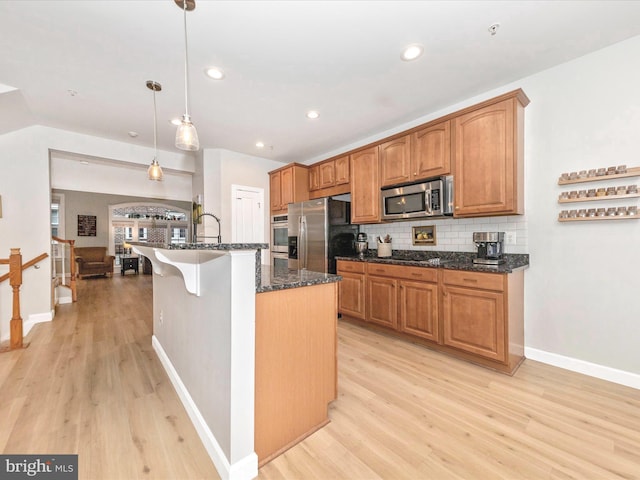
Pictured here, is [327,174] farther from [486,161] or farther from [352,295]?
[486,161]

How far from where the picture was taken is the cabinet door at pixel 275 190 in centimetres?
486

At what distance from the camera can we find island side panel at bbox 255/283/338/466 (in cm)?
136

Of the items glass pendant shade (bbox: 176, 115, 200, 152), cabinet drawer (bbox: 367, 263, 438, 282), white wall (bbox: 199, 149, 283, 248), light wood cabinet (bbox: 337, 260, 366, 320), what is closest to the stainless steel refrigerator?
light wood cabinet (bbox: 337, 260, 366, 320)

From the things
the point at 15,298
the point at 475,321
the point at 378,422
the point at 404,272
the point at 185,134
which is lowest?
the point at 378,422

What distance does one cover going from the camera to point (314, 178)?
4.53 metres

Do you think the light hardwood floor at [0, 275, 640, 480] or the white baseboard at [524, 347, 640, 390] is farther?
the white baseboard at [524, 347, 640, 390]

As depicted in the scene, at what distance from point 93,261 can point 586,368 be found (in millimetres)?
10356

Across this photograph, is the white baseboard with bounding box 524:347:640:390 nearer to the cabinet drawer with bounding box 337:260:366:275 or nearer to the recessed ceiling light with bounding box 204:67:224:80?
the cabinet drawer with bounding box 337:260:366:275

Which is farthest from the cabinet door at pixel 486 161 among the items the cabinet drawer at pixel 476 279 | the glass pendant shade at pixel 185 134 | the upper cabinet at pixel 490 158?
the glass pendant shade at pixel 185 134

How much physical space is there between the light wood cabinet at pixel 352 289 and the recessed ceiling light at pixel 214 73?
2483mm

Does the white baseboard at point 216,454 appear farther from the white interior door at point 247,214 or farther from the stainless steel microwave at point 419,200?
the white interior door at point 247,214

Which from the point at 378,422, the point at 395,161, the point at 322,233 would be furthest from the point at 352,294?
the point at 378,422

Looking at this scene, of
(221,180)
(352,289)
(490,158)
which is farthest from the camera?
(221,180)

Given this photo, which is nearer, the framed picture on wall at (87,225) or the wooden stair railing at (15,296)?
the wooden stair railing at (15,296)
